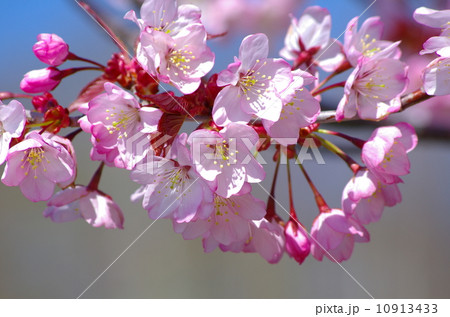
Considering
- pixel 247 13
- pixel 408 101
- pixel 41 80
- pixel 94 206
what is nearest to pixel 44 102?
pixel 41 80

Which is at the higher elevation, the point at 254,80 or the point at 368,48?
the point at 254,80

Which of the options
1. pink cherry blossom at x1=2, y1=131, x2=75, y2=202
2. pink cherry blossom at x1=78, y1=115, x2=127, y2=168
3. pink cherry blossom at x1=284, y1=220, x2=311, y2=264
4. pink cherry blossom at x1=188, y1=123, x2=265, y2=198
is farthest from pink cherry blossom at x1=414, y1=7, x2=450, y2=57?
pink cherry blossom at x1=2, y1=131, x2=75, y2=202

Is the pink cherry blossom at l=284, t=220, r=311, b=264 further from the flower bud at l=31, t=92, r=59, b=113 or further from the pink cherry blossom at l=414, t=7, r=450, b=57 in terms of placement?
the flower bud at l=31, t=92, r=59, b=113

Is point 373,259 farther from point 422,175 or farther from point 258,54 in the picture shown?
point 258,54

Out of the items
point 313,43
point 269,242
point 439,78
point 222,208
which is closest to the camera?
point 439,78

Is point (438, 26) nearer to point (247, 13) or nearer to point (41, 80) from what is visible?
point (41, 80)
